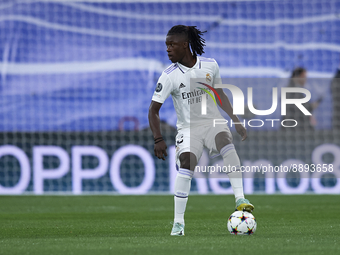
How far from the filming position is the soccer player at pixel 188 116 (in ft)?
14.8

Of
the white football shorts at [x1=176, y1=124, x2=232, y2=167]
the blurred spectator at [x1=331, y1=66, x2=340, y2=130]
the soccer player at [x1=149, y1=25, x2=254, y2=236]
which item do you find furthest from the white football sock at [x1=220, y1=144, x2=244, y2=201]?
the blurred spectator at [x1=331, y1=66, x2=340, y2=130]

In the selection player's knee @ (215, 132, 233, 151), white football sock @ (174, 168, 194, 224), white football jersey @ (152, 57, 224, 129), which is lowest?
white football sock @ (174, 168, 194, 224)

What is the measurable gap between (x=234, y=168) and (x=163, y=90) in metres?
0.83

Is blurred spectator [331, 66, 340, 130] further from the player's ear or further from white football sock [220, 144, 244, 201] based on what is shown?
the player's ear

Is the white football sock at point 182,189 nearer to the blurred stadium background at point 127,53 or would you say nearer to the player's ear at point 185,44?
the player's ear at point 185,44

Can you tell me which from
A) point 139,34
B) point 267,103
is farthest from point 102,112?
point 267,103

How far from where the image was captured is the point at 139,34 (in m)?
12.9

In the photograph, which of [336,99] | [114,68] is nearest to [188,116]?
[336,99]

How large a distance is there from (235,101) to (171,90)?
4555 millimetres

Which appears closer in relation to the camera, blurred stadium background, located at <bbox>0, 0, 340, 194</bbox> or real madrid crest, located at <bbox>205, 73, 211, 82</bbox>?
real madrid crest, located at <bbox>205, 73, 211, 82</bbox>

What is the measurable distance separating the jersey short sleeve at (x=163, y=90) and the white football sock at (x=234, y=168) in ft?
2.06

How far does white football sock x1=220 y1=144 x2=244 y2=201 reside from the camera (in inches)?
179

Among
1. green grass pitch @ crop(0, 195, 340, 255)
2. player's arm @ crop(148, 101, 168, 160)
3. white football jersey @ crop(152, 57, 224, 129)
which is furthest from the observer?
white football jersey @ crop(152, 57, 224, 129)

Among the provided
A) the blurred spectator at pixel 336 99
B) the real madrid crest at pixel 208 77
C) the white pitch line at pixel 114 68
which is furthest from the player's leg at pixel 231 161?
the white pitch line at pixel 114 68
